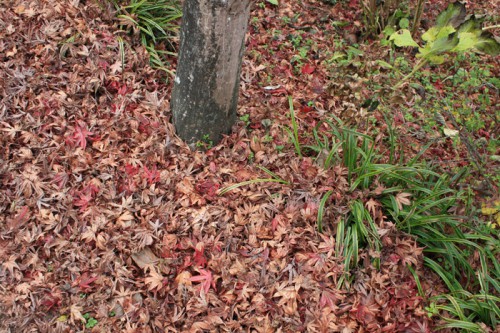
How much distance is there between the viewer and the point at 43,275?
3117 millimetres

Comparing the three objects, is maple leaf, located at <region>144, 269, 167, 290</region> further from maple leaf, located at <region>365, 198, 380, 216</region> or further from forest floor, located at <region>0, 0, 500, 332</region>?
maple leaf, located at <region>365, 198, 380, 216</region>

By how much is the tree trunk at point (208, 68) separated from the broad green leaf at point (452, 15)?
2114mm

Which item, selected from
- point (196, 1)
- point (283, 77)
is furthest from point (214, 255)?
point (283, 77)

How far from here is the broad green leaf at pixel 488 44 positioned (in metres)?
3.82

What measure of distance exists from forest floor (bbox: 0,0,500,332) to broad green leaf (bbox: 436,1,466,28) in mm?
773

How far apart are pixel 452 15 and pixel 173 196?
310cm

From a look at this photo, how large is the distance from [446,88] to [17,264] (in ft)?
14.9

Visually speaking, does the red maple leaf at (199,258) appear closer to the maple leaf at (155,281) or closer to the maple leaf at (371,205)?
the maple leaf at (155,281)

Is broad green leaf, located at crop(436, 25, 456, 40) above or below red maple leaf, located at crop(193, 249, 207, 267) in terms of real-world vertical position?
above

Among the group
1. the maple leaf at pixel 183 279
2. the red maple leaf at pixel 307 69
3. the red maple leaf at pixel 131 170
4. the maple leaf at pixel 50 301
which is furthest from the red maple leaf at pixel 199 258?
the red maple leaf at pixel 307 69

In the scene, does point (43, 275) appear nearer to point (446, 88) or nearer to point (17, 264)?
point (17, 264)

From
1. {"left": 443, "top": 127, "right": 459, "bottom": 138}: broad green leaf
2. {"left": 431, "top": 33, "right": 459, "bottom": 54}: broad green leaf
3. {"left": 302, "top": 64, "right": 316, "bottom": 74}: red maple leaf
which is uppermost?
{"left": 431, "top": 33, "right": 459, "bottom": 54}: broad green leaf

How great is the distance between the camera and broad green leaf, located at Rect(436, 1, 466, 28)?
4.12 meters

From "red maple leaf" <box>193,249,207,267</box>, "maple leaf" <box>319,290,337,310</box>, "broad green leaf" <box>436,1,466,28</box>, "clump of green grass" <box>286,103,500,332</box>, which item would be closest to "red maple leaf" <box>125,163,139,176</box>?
"red maple leaf" <box>193,249,207,267</box>
